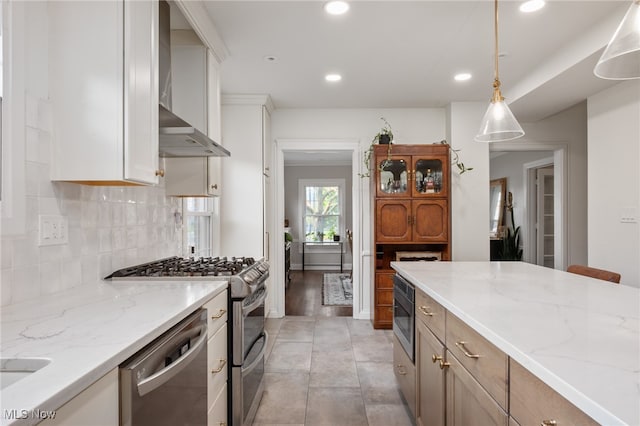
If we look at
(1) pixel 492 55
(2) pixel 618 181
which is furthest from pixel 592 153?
(1) pixel 492 55

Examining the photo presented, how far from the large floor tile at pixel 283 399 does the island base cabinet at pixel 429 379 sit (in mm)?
768

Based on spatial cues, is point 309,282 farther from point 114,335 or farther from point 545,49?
point 114,335

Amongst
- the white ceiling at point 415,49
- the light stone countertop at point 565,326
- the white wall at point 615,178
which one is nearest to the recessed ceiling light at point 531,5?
the white ceiling at point 415,49

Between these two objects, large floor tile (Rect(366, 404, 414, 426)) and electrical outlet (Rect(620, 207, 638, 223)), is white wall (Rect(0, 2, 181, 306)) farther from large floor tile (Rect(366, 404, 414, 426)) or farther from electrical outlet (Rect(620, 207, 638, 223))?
electrical outlet (Rect(620, 207, 638, 223))

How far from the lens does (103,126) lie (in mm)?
1543

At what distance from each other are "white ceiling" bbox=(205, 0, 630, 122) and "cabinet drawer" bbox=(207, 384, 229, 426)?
2254mm

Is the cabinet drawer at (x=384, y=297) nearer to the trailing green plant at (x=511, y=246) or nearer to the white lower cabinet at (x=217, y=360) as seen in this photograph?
the white lower cabinet at (x=217, y=360)

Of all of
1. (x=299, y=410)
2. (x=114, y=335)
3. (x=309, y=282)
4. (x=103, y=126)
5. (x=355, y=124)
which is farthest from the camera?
(x=309, y=282)

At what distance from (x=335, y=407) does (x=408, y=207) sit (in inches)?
93.5

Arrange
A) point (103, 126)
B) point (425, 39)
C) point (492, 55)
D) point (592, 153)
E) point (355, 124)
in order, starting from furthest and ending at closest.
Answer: point (355, 124) → point (592, 153) → point (492, 55) → point (425, 39) → point (103, 126)

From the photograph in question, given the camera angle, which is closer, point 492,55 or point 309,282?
point 492,55

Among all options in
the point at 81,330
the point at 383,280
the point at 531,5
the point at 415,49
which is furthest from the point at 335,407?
the point at 531,5

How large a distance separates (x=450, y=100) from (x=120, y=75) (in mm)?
3624

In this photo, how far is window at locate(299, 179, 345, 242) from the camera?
8.44 m
